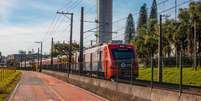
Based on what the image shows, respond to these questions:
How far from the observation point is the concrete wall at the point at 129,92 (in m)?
18.3

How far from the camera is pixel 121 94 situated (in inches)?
1063

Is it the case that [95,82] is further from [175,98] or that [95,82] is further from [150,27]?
[150,27]

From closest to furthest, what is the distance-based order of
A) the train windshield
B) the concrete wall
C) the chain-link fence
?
the concrete wall, the chain-link fence, the train windshield

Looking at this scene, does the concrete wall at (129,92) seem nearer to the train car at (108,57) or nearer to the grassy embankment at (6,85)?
the train car at (108,57)

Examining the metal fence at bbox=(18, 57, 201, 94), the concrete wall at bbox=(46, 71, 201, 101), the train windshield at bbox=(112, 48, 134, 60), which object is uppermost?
the train windshield at bbox=(112, 48, 134, 60)

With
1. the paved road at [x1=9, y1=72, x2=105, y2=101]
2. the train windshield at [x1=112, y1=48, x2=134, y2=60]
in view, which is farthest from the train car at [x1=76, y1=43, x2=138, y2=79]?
the paved road at [x1=9, y1=72, x2=105, y2=101]

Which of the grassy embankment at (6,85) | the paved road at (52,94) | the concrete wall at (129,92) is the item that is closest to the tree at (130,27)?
the grassy embankment at (6,85)

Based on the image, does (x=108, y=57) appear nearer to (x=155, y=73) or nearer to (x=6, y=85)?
(x=6, y=85)

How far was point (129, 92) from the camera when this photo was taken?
83.4 feet

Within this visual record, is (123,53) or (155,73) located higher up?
(123,53)

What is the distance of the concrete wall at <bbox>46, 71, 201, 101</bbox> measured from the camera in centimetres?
1827

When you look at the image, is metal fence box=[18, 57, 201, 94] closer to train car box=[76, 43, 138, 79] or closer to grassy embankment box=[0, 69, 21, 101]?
train car box=[76, 43, 138, 79]

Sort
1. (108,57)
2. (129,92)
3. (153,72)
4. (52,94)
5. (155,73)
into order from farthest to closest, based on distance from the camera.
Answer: (108,57)
(52,94)
(155,73)
(129,92)
(153,72)

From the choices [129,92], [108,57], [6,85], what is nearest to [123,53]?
[108,57]
